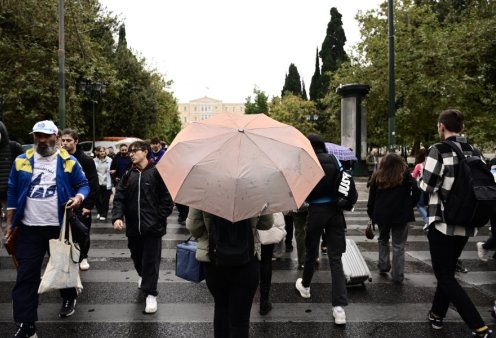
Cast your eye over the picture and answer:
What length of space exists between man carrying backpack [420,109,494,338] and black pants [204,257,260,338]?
73.8 inches

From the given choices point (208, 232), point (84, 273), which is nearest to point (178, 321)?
point (208, 232)

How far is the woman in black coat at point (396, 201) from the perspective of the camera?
19.7 ft

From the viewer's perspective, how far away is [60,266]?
435cm

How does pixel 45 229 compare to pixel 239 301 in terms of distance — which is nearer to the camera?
pixel 239 301

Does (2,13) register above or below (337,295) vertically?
above

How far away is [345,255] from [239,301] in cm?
303

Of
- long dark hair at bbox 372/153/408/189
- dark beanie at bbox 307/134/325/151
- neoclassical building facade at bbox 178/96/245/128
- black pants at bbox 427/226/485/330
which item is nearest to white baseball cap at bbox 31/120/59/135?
dark beanie at bbox 307/134/325/151

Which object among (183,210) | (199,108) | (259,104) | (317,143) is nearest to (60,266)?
(317,143)

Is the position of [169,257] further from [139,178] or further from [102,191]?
[102,191]

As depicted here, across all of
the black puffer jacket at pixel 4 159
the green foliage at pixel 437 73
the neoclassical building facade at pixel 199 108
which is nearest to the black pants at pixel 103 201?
the black puffer jacket at pixel 4 159

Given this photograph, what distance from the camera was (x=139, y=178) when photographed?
5141mm

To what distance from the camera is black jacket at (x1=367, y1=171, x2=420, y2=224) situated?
5996mm

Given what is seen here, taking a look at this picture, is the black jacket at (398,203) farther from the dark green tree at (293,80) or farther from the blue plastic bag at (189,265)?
the dark green tree at (293,80)

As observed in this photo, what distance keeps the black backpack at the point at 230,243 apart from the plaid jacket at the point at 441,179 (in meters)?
1.98
